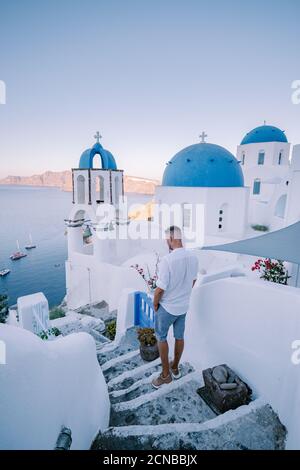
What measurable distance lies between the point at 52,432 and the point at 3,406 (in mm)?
521

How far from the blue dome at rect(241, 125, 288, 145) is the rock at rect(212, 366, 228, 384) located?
23.0 metres

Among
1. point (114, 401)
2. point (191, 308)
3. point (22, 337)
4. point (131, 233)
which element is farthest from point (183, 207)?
point (22, 337)

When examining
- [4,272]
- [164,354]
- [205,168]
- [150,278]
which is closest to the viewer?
[164,354]

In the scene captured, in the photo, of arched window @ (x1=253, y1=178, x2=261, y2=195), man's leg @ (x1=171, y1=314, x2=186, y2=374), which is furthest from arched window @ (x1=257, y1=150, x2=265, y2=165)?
man's leg @ (x1=171, y1=314, x2=186, y2=374)

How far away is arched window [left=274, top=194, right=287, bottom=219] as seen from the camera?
14844 millimetres

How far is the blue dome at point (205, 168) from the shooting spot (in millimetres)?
13383

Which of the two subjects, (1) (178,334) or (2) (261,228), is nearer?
(1) (178,334)

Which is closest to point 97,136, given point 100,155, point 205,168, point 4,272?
point 100,155

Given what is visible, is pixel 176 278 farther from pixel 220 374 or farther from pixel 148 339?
pixel 148 339

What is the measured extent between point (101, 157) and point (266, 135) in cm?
1537

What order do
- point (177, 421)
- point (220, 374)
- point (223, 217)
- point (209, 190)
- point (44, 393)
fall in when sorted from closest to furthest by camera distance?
point (44, 393) < point (177, 421) < point (220, 374) < point (209, 190) < point (223, 217)

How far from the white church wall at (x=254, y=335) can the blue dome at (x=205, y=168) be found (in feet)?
35.7

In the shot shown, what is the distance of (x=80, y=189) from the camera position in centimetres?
1568

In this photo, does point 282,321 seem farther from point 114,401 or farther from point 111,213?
point 111,213
